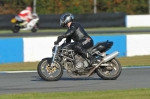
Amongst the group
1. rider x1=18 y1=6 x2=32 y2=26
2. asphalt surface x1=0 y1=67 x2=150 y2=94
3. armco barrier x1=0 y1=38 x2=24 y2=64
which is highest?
asphalt surface x1=0 y1=67 x2=150 y2=94

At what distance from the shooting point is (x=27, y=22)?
30281mm

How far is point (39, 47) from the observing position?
1714 cm

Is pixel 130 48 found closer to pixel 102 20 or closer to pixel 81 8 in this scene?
pixel 102 20

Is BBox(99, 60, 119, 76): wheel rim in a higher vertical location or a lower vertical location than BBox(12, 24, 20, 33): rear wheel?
higher

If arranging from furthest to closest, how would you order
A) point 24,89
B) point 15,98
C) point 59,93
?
point 24,89 < point 59,93 < point 15,98

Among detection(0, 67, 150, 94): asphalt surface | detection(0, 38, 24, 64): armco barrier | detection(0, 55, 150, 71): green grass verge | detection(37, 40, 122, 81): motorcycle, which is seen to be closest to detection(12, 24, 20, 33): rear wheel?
detection(0, 55, 150, 71): green grass verge

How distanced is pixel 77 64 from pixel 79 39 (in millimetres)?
552

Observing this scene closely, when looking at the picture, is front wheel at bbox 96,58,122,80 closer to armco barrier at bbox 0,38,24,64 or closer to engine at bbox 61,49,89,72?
engine at bbox 61,49,89,72

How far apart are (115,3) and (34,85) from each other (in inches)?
946

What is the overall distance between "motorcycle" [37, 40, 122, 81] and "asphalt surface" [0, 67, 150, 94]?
0.56ft

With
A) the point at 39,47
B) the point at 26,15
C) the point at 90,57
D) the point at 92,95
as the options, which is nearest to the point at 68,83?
the point at 90,57

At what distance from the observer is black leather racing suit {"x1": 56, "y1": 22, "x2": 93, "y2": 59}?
11.1 metres

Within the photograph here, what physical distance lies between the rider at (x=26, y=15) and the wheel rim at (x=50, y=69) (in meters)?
19.2

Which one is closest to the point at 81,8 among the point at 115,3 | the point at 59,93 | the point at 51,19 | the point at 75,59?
the point at 115,3
